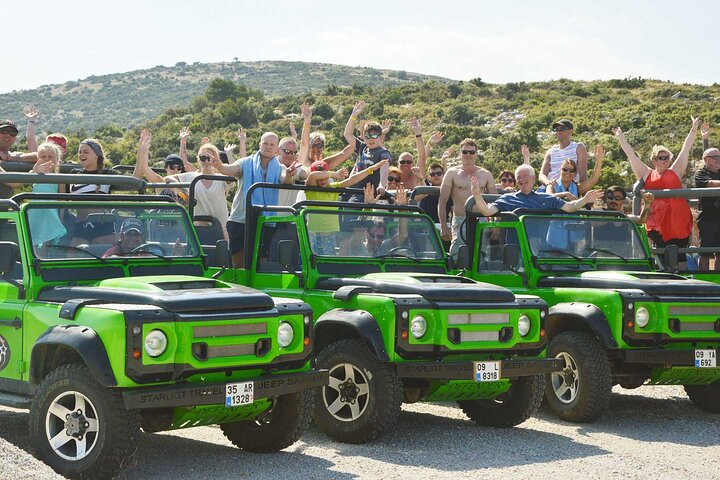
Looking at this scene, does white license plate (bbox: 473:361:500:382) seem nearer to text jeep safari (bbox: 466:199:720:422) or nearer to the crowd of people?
text jeep safari (bbox: 466:199:720:422)

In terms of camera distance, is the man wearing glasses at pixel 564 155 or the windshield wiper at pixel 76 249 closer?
the windshield wiper at pixel 76 249

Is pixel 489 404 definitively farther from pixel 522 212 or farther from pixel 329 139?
pixel 329 139

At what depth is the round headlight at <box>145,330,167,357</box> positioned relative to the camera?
21.5 feet

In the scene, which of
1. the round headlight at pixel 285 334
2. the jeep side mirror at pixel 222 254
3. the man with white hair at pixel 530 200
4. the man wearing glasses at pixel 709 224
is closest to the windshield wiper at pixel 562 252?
the man with white hair at pixel 530 200

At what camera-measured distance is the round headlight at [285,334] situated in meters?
7.23

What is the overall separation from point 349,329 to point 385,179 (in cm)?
349

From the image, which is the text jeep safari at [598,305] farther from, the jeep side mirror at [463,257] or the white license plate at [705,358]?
the jeep side mirror at [463,257]

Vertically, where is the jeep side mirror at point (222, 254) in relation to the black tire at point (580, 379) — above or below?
above

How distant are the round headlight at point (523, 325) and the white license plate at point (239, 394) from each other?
255 centimetres

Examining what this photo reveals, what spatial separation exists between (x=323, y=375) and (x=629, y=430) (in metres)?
3.27

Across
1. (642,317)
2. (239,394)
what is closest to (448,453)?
(239,394)

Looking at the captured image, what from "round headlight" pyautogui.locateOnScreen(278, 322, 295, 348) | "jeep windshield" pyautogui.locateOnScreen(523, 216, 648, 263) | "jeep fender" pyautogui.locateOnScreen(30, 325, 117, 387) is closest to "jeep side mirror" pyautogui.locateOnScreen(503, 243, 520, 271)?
"jeep windshield" pyautogui.locateOnScreen(523, 216, 648, 263)

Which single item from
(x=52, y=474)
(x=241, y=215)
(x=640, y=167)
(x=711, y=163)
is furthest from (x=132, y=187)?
(x=711, y=163)

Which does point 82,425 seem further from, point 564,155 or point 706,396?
point 564,155
